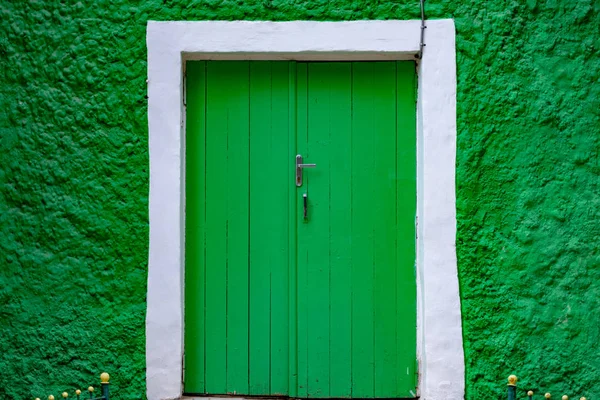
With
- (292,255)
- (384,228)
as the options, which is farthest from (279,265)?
(384,228)

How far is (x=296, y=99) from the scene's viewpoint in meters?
4.19

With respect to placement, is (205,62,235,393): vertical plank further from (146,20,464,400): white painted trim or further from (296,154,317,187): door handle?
(296,154,317,187): door handle

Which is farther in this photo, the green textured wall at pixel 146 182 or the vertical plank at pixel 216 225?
the vertical plank at pixel 216 225

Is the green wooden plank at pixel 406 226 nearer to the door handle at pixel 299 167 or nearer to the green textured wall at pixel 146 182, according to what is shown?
the green textured wall at pixel 146 182

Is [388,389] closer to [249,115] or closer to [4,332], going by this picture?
[249,115]

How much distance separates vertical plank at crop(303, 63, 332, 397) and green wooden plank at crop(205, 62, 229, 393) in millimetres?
493

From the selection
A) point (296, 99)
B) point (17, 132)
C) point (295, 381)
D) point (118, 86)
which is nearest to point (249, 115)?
point (296, 99)

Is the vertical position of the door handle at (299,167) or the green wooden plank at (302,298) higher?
the door handle at (299,167)

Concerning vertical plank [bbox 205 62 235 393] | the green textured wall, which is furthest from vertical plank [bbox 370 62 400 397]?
vertical plank [bbox 205 62 235 393]

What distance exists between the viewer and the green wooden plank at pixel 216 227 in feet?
13.6

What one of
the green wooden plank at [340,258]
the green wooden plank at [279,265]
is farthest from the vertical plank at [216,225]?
the green wooden plank at [340,258]

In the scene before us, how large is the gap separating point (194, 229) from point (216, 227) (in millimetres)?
130

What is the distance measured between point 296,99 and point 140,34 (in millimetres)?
967

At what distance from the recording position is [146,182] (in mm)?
4035
